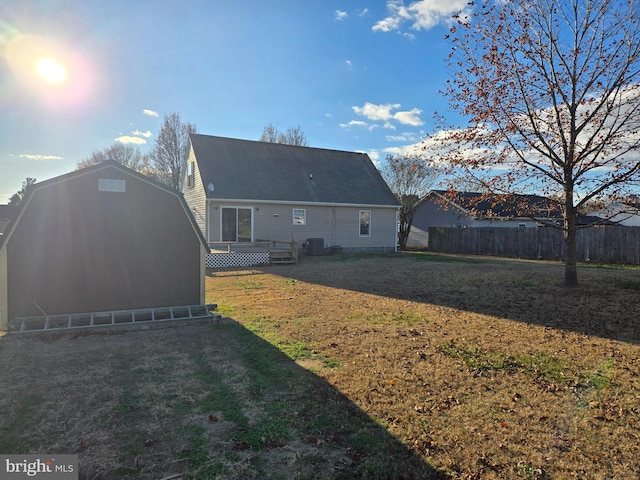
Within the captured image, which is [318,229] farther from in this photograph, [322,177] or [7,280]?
[7,280]

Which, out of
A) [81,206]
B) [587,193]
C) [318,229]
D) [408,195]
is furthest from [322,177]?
[81,206]

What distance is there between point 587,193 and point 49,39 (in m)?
13.4

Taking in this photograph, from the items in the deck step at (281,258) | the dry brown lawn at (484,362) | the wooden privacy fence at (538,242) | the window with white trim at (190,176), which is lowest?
the dry brown lawn at (484,362)

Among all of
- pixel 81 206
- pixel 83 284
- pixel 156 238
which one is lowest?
pixel 83 284

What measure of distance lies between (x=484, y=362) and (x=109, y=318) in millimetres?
6206

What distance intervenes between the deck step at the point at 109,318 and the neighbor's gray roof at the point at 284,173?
433 inches

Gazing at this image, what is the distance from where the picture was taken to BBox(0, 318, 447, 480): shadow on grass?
2.76m

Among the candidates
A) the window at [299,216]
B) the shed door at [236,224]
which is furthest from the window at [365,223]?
the shed door at [236,224]

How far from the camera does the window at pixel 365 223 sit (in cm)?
2220

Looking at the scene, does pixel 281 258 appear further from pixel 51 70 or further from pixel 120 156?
pixel 120 156

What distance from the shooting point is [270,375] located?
4492 millimetres

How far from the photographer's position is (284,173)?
834 inches

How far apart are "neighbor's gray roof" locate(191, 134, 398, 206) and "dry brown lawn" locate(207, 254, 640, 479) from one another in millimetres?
9216

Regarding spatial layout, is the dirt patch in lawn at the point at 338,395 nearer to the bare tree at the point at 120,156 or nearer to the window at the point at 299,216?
the window at the point at 299,216
